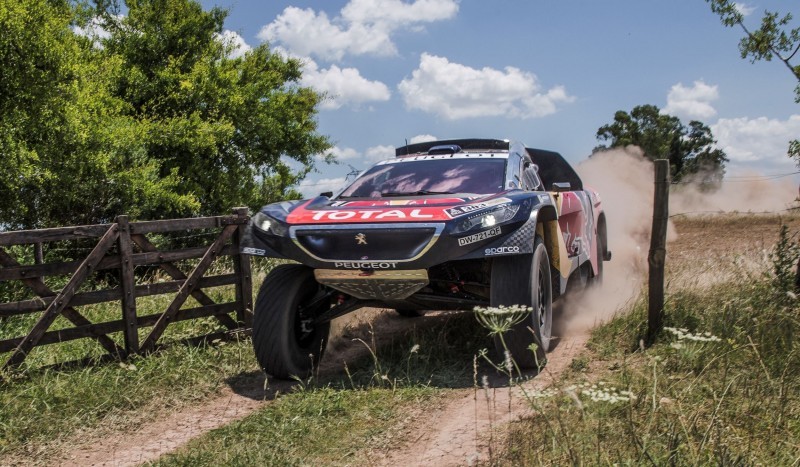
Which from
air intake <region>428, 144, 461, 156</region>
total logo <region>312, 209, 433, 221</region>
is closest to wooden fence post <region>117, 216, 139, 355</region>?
total logo <region>312, 209, 433, 221</region>

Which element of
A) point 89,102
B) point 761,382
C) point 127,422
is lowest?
point 127,422

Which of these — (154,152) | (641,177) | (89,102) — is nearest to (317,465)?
(89,102)

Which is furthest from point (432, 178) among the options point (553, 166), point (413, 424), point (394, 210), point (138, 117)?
point (138, 117)

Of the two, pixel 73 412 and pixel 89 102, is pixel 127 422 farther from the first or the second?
pixel 89 102

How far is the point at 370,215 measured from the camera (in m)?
5.99

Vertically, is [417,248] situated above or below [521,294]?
above

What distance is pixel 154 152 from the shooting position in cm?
1969

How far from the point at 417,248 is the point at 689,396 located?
2.25 meters

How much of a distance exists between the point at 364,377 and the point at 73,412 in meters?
2.44

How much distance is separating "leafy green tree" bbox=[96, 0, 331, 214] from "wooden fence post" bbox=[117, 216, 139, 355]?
11443 millimetres

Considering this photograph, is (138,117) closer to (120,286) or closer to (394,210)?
(120,286)

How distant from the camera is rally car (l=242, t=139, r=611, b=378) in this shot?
5.80 meters

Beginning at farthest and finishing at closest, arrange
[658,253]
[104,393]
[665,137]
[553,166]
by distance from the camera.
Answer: [665,137]
[553,166]
[658,253]
[104,393]

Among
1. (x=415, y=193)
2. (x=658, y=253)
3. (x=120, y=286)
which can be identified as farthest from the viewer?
(x=120, y=286)
